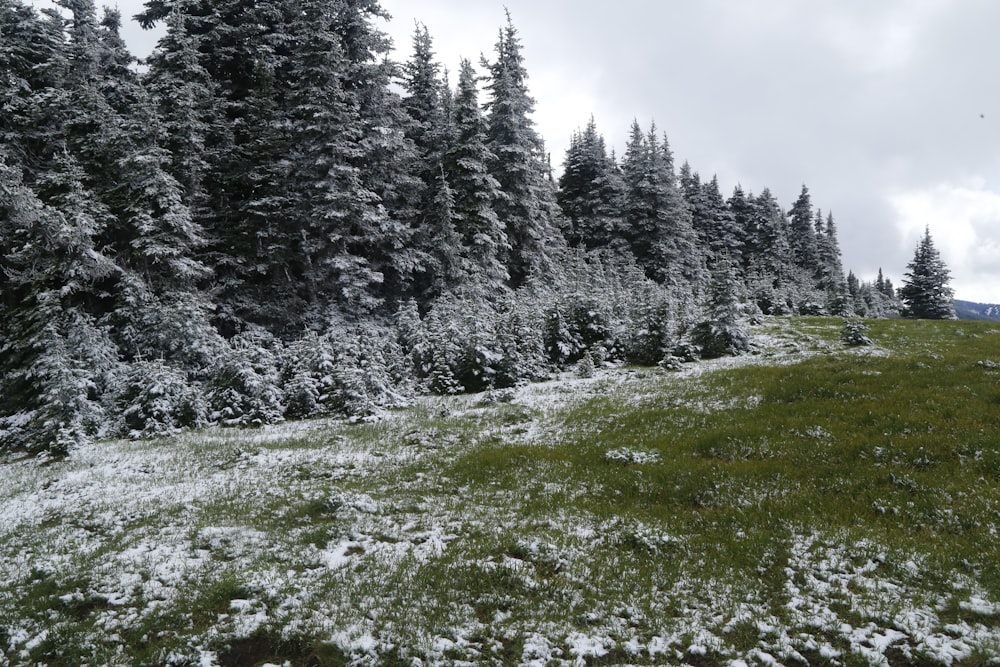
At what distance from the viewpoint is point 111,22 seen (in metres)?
38.6

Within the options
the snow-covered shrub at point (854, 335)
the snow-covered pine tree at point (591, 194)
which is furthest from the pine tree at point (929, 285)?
the snow-covered shrub at point (854, 335)

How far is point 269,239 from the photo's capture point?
28.1 metres

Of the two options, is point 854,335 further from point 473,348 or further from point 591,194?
point 591,194

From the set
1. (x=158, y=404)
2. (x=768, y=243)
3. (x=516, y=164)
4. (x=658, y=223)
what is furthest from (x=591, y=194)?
(x=158, y=404)

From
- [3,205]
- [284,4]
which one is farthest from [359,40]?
[3,205]

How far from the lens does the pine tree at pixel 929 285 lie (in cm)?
5147

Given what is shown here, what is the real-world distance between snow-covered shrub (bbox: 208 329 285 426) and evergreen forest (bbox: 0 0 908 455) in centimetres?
10

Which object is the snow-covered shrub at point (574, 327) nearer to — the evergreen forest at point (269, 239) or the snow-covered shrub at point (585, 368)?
the evergreen forest at point (269, 239)

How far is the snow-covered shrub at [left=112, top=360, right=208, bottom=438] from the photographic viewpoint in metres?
17.4

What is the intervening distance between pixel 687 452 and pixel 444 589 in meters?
6.71

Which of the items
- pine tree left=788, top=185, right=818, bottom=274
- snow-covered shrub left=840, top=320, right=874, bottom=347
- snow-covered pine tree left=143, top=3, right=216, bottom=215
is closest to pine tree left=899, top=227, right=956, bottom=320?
pine tree left=788, top=185, right=818, bottom=274

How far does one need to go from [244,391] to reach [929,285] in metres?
60.7

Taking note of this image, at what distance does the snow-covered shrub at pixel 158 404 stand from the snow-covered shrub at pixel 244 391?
0.57m

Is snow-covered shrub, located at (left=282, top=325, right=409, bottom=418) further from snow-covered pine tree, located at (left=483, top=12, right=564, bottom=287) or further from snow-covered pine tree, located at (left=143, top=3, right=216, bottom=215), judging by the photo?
snow-covered pine tree, located at (left=483, top=12, right=564, bottom=287)
